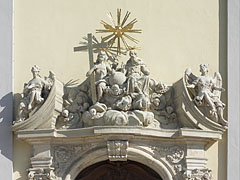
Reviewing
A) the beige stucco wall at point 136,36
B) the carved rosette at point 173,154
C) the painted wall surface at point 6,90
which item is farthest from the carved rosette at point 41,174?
the carved rosette at point 173,154

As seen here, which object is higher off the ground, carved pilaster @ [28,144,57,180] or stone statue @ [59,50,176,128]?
stone statue @ [59,50,176,128]

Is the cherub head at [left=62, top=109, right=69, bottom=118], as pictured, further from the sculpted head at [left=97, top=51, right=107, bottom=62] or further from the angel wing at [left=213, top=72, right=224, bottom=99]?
the angel wing at [left=213, top=72, right=224, bottom=99]

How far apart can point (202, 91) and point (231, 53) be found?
784mm

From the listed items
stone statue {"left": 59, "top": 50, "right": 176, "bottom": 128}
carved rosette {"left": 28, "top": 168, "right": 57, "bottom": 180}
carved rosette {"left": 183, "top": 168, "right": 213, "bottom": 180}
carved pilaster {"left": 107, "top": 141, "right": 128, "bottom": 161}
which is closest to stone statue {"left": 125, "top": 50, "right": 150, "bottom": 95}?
stone statue {"left": 59, "top": 50, "right": 176, "bottom": 128}

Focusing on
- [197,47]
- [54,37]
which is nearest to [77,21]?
[54,37]

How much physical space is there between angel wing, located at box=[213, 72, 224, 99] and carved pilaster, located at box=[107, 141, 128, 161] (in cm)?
138

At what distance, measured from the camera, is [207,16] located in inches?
765

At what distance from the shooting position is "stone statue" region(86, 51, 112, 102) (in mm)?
18719

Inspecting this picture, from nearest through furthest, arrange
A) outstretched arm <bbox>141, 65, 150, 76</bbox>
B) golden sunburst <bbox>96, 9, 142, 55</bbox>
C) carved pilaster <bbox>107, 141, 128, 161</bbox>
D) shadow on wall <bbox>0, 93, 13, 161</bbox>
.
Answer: carved pilaster <bbox>107, 141, 128, 161</bbox>, outstretched arm <bbox>141, 65, 150, 76</bbox>, shadow on wall <bbox>0, 93, 13, 161</bbox>, golden sunburst <bbox>96, 9, 142, 55</bbox>

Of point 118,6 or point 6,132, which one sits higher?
point 118,6

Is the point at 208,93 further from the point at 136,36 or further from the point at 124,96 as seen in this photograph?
the point at 136,36

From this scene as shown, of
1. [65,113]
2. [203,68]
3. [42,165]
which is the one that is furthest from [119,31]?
[42,165]

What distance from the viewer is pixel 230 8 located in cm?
1936

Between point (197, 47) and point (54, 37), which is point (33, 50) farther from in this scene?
point (197, 47)
